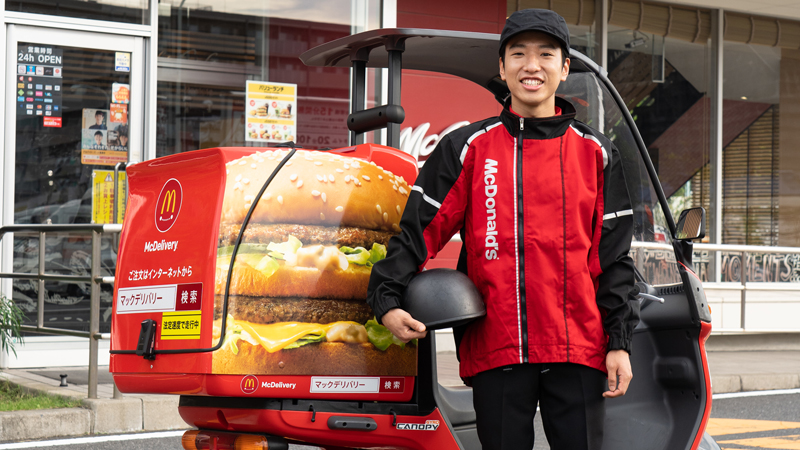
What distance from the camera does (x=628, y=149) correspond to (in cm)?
289

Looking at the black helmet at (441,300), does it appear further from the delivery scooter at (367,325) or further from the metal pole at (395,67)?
the metal pole at (395,67)

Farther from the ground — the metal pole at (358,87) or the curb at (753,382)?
the metal pole at (358,87)

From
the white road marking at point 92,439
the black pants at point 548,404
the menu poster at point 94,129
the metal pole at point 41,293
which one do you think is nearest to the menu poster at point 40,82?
the menu poster at point 94,129

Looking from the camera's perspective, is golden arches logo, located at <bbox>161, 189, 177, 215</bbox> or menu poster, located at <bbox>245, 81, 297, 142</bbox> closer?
golden arches logo, located at <bbox>161, 189, 177, 215</bbox>

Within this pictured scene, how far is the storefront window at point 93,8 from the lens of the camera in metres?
8.05

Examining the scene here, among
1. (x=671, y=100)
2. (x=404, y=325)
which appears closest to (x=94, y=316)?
(x=404, y=325)

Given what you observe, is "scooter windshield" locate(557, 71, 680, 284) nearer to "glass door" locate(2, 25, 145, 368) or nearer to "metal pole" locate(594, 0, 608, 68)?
"glass door" locate(2, 25, 145, 368)

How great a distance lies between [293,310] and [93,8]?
6.79m

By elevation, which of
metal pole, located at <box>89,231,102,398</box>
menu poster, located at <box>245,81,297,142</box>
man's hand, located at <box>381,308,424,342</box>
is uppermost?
menu poster, located at <box>245,81,297,142</box>

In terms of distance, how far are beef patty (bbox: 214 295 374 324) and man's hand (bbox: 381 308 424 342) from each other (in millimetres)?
160

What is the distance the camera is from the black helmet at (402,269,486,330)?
7.75 feet

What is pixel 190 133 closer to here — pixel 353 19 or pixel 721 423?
pixel 353 19

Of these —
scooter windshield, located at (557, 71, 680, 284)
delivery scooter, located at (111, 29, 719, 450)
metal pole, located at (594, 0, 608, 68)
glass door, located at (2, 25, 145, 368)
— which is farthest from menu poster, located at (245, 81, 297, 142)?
scooter windshield, located at (557, 71, 680, 284)

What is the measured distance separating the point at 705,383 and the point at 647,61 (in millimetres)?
9494
